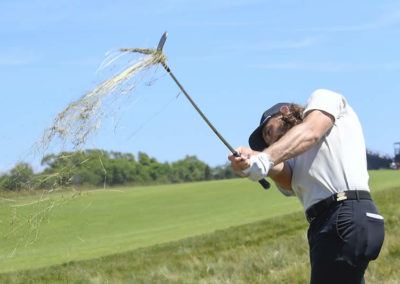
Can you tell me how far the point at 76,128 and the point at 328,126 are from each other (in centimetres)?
152

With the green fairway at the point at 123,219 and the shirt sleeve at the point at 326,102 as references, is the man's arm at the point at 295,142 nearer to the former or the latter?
the shirt sleeve at the point at 326,102

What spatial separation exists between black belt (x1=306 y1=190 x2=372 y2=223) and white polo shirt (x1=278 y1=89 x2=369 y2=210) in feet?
0.07

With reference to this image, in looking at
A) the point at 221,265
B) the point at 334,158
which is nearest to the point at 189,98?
the point at 334,158

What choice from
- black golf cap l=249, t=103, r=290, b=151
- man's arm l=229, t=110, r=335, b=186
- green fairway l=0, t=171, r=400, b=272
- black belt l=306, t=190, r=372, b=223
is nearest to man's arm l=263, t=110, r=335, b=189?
man's arm l=229, t=110, r=335, b=186

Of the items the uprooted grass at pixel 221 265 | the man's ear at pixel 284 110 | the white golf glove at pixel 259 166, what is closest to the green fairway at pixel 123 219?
the uprooted grass at pixel 221 265

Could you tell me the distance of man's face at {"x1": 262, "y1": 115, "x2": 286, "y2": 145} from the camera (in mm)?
4648

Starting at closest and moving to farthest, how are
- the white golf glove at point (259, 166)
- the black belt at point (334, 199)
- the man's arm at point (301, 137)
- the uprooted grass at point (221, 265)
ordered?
the white golf glove at point (259, 166) < the man's arm at point (301, 137) < the black belt at point (334, 199) < the uprooted grass at point (221, 265)

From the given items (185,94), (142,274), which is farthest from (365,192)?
(142,274)

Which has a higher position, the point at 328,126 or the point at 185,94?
the point at 185,94

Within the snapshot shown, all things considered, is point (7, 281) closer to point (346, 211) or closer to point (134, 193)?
point (346, 211)

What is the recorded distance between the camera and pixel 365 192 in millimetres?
4344

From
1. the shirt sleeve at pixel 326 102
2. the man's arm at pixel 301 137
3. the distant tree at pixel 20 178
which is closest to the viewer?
the man's arm at pixel 301 137

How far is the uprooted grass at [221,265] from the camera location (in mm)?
8211

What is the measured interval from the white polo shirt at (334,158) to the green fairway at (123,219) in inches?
79.2
